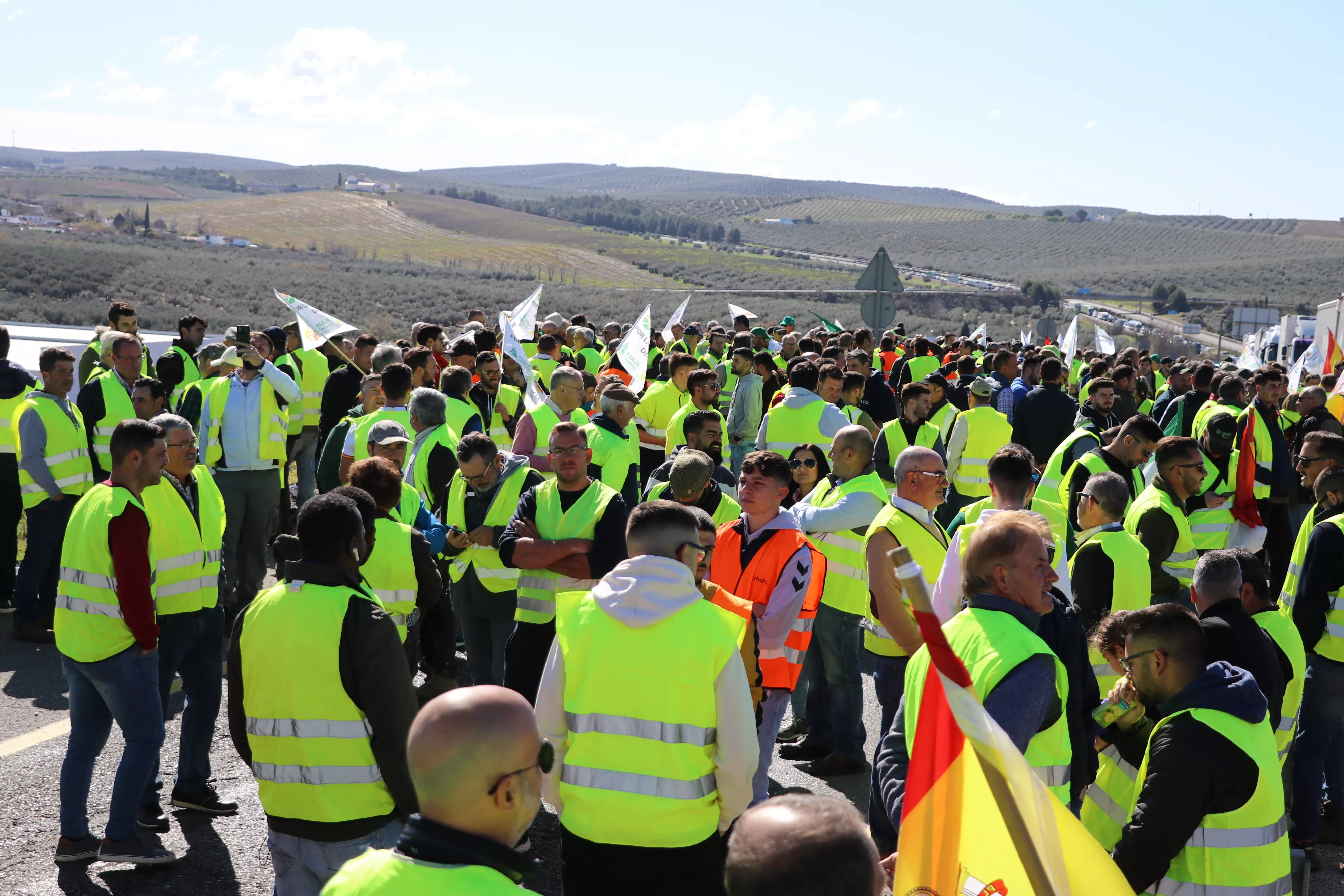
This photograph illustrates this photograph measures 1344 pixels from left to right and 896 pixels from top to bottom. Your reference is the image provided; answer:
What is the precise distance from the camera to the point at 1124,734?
359 cm

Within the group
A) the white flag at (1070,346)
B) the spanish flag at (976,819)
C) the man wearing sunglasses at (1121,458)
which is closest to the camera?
the spanish flag at (976,819)

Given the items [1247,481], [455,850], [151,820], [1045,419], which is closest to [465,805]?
[455,850]

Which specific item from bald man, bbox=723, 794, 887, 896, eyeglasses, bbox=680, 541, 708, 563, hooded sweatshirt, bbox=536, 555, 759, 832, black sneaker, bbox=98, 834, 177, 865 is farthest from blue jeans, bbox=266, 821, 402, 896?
bald man, bbox=723, 794, 887, 896

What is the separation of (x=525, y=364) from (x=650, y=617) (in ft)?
16.6

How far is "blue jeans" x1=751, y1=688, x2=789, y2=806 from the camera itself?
514 cm

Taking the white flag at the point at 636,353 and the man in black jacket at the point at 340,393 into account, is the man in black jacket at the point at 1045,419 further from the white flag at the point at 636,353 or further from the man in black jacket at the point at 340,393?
the man in black jacket at the point at 340,393

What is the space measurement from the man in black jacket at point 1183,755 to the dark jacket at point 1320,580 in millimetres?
2637

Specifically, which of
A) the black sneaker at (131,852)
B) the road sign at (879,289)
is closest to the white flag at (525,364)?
the black sneaker at (131,852)

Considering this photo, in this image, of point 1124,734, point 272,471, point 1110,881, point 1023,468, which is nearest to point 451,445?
point 272,471

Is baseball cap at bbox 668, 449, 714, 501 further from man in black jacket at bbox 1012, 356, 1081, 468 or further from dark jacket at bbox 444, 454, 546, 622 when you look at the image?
man in black jacket at bbox 1012, 356, 1081, 468

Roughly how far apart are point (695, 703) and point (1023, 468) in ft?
7.61

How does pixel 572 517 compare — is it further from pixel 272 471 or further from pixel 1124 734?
pixel 272 471

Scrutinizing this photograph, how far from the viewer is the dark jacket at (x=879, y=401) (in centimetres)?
1191

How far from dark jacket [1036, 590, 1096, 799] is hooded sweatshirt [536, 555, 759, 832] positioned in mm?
961
